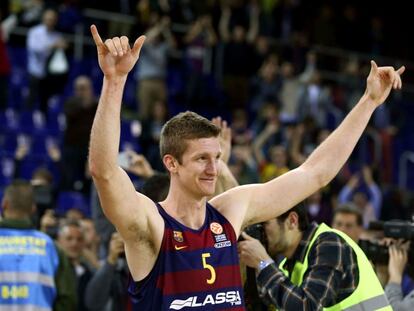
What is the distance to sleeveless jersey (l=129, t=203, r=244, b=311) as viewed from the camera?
16.3ft

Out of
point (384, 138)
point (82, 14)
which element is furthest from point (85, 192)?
point (384, 138)

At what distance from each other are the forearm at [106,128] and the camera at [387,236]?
2.57 m

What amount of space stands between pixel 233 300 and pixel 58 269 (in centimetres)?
343

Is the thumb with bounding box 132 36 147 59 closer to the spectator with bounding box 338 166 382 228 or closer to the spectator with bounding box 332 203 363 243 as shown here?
the spectator with bounding box 332 203 363 243

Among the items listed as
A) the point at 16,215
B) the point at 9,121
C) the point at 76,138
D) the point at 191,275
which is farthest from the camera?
the point at 9,121

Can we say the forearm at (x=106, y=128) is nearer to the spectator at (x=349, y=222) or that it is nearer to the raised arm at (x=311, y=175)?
the raised arm at (x=311, y=175)

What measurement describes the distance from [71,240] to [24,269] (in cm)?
152

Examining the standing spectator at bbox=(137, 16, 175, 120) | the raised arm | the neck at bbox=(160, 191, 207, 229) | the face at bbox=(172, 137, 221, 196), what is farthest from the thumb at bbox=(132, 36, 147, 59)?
the standing spectator at bbox=(137, 16, 175, 120)

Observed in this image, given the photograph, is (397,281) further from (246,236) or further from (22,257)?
(22,257)

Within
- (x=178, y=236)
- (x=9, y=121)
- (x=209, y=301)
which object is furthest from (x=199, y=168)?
(x=9, y=121)

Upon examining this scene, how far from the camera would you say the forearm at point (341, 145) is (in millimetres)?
5555

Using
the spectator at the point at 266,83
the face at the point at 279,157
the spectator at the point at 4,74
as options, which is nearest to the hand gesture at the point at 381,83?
the face at the point at 279,157

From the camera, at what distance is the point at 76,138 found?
14.2 m

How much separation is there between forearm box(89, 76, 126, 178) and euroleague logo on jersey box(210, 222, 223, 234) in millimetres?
756
